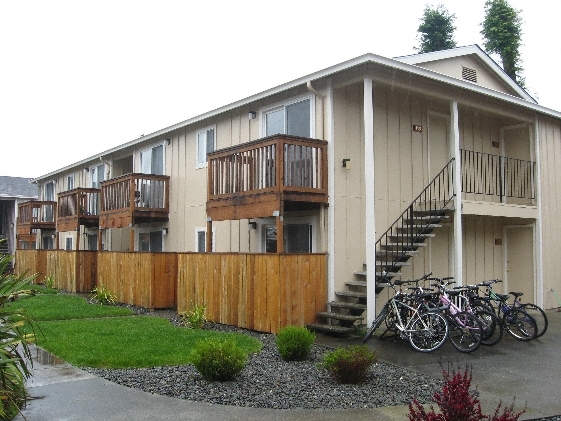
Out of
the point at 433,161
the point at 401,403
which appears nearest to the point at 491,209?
the point at 433,161

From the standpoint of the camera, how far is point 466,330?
30.9 ft

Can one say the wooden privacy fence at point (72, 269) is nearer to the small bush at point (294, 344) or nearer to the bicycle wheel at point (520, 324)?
the small bush at point (294, 344)

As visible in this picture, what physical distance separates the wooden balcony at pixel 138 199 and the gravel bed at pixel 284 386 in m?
9.57

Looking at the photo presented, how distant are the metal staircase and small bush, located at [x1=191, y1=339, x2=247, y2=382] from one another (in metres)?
3.56

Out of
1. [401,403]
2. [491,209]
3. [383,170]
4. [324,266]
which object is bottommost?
[401,403]

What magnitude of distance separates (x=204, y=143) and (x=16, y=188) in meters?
22.1

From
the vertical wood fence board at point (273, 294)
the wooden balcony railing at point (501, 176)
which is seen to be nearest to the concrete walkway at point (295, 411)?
the vertical wood fence board at point (273, 294)

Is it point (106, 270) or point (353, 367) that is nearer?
point (353, 367)

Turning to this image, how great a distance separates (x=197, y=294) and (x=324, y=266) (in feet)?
10.6

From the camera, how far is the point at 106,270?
57.7 feet

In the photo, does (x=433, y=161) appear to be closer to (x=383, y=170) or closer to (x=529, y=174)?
(x=383, y=170)

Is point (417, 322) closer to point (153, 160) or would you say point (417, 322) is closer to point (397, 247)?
point (397, 247)

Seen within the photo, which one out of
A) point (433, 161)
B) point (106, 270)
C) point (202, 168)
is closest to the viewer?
point (433, 161)

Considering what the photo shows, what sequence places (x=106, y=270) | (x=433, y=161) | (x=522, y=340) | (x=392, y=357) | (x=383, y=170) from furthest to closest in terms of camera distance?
(x=106, y=270) < (x=433, y=161) < (x=383, y=170) < (x=522, y=340) < (x=392, y=357)
